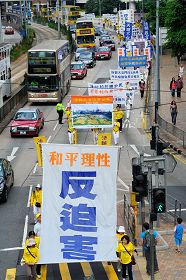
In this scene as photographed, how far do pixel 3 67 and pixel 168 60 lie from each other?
109ft

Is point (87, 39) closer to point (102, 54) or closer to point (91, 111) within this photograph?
point (102, 54)

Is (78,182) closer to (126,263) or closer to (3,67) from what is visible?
(126,263)

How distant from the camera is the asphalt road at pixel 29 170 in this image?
20.0m

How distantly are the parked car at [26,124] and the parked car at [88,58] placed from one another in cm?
3222

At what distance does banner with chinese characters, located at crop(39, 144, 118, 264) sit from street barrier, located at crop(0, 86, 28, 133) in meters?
22.8

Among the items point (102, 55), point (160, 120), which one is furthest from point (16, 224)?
point (102, 55)

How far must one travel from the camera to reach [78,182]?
1545cm

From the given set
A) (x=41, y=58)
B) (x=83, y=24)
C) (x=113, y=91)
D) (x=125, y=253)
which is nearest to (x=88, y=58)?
(x=83, y=24)

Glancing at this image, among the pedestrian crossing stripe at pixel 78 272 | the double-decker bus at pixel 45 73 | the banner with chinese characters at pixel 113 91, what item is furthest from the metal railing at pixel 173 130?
the pedestrian crossing stripe at pixel 78 272

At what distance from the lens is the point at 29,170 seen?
28.7 m

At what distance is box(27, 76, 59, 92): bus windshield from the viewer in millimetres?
44594

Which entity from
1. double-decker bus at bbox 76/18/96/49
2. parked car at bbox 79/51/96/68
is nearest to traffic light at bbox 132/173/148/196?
parked car at bbox 79/51/96/68

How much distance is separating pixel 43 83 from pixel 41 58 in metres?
1.78

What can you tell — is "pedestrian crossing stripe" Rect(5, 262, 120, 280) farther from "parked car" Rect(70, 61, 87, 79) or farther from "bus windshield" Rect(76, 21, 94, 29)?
"bus windshield" Rect(76, 21, 94, 29)
